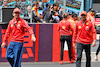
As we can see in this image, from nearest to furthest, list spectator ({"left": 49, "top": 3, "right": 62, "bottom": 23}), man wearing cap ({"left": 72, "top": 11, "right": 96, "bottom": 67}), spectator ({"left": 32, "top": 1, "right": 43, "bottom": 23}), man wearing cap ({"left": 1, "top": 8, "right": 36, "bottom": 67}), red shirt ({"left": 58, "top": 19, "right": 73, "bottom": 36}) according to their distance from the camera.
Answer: man wearing cap ({"left": 1, "top": 8, "right": 36, "bottom": 67}) → man wearing cap ({"left": 72, "top": 11, "right": 96, "bottom": 67}) → red shirt ({"left": 58, "top": 19, "right": 73, "bottom": 36}) → spectator ({"left": 49, "top": 3, "right": 62, "bottom": 23}) → spectator ({"left": 32, "top": 1, "right": 43, "bottom": 23})

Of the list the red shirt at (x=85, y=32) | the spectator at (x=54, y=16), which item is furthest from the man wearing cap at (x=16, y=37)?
the spectator at (x=54, y=16)

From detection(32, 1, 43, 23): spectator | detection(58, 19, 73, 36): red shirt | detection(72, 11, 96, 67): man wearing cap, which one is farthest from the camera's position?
detection(32, 1, 43, 23): spectator

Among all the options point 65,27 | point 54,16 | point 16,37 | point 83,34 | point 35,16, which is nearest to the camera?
point 16,37

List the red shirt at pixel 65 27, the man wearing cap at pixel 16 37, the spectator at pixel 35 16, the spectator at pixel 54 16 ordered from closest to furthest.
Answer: the man wearing cap at pixel 16 37, the red shirt at pixel 65 27, the spectator at pixel 54 16, the spectator at pixel 35 16

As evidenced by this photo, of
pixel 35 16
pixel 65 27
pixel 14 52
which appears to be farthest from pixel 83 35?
pixel 35 16

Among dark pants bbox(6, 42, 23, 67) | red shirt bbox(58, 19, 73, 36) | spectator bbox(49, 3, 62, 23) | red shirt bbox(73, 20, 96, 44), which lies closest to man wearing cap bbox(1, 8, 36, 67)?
dark pants bbox(6, 42, 23, 67)

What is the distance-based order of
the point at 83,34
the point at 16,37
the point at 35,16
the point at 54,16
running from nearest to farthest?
the point at 16,37 → the point at 83,34 → the point at 54,16 → the point at 35,16

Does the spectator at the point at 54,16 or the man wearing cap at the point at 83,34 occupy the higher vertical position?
the spectator at the point at 54,16

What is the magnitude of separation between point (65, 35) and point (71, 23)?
506 mm

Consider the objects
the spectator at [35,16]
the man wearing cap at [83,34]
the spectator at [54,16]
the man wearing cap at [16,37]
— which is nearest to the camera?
the man wearing cap at [16,37]

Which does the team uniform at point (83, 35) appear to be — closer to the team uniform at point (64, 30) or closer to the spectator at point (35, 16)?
the team uniform at point (64, 30)

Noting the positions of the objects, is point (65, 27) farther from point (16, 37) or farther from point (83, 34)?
point (16, 37)

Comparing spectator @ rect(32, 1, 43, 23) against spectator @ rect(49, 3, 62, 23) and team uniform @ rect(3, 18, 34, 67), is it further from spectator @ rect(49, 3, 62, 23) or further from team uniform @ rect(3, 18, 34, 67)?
team uniform @ rect(3, 18, 34, 67)

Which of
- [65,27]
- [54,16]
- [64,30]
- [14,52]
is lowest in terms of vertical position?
[14,52]
